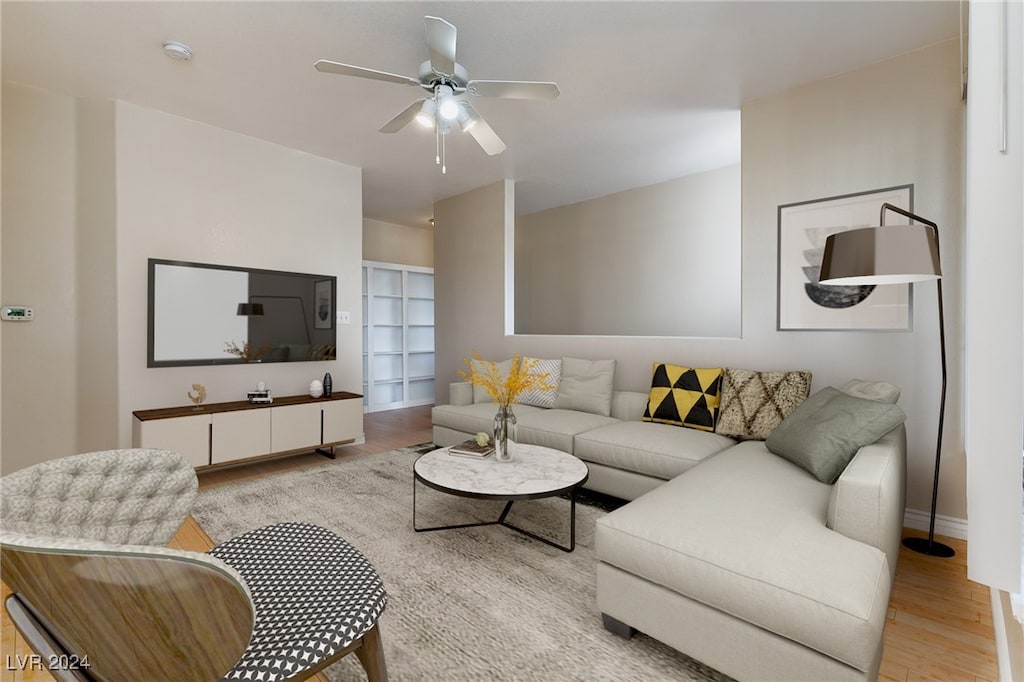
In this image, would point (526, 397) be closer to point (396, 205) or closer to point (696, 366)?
point (696, 366)

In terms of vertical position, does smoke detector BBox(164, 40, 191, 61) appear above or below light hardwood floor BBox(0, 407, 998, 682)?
above

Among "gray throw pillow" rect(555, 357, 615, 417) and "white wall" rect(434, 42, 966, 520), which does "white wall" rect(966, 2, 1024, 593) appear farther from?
"gray throw pillow" rect(555, 357, 615, 417)

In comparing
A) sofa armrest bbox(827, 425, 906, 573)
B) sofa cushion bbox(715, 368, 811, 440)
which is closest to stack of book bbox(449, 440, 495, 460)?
sofa cushion bbox(715, 368, 811, 440)

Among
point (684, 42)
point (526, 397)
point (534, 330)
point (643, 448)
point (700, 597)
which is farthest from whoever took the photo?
point (534, 330)

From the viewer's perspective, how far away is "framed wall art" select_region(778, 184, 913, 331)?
269 centimetres

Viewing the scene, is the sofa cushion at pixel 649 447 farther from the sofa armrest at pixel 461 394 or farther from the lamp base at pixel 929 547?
the sofa armrest at pixel 461 394

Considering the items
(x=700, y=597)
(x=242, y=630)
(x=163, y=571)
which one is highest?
(x=163, y=571)

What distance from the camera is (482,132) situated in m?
2.67

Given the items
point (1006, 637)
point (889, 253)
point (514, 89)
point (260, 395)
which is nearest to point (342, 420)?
point (260, 395)

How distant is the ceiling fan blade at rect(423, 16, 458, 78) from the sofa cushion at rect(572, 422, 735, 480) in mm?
2306

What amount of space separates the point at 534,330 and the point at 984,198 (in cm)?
563

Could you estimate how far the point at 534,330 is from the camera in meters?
6.66

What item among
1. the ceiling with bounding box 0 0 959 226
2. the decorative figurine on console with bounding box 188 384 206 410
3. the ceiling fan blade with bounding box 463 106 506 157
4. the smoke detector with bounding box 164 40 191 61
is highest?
the ceiling with bounding box 0 0 959 226

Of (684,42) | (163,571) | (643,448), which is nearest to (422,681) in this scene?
(163,571)
